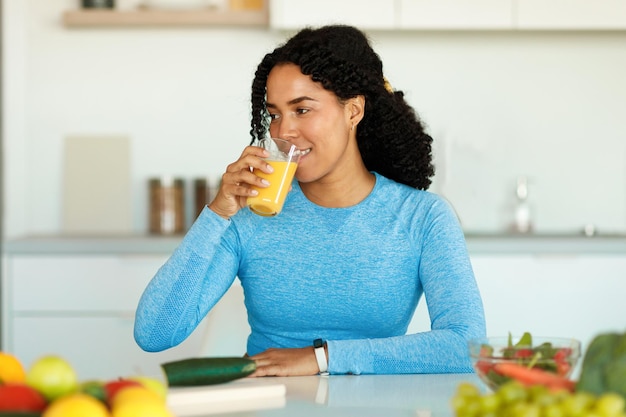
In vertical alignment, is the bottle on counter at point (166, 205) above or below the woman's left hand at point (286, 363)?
above

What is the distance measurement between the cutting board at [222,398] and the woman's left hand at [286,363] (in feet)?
0.56

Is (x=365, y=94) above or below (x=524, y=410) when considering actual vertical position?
above

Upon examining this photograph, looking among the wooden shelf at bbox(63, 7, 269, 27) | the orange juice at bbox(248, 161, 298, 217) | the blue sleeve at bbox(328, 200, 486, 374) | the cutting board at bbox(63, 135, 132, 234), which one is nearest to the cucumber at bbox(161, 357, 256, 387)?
the blue sleeve at bbox(328, 200, 486, 374)

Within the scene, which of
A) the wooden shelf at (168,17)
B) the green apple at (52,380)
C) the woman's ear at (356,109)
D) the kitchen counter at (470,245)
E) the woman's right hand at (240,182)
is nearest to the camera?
the green apple at (52,380)

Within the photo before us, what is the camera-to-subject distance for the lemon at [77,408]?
83 centimetres

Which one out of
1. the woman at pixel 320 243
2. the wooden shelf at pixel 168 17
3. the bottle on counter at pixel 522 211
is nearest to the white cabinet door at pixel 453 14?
the wooden shelf at pixel 168 17

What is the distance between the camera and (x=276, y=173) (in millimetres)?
1754

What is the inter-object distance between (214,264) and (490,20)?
2.02 metres

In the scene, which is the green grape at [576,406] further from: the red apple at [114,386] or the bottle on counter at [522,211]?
the bottle on counter at [522,211]

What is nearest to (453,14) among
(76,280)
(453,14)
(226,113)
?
(453,14)

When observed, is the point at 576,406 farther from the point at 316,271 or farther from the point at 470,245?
the point at 470,245

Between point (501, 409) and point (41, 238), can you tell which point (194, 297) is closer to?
point (501, 409)

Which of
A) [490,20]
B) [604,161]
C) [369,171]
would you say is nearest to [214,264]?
[369,171]

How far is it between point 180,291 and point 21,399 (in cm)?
94
